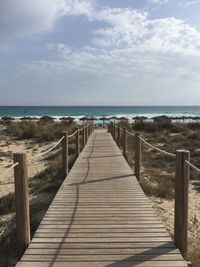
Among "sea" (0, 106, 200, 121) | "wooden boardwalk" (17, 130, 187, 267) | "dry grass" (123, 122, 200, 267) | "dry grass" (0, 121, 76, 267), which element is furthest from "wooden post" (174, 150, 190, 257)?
"sea" (0, 106, 200, 121)

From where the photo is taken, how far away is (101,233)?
5.32 m

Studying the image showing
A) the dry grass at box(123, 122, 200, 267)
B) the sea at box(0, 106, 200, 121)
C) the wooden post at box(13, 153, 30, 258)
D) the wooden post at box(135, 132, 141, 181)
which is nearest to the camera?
the wooden post at box(13, 153, 30, 258)

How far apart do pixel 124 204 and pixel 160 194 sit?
341 cm

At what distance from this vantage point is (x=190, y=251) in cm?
555

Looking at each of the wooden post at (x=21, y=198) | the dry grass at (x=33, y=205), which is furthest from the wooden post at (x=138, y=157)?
the wooden post at (x=21, y=198)

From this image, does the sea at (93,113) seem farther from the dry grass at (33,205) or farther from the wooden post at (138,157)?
the wooden post at (138,157)

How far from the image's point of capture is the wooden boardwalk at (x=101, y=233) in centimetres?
444

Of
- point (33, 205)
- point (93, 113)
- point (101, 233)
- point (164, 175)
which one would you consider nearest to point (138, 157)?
point (33, 205)

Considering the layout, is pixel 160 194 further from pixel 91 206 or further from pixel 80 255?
pixel 80 255

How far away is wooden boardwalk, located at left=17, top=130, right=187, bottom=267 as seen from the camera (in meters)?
4.44

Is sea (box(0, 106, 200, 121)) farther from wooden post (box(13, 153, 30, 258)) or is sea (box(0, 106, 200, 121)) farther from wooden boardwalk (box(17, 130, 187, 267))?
wooden post (box(13, 153, 30, 258))

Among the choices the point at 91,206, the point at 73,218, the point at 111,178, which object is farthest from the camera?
the point at 111,178

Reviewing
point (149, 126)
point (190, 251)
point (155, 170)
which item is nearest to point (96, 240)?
point (190, 251)

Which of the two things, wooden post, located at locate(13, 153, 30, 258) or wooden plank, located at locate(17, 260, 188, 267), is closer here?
wooden plank, located at locate(17, 260, 188, 267)
